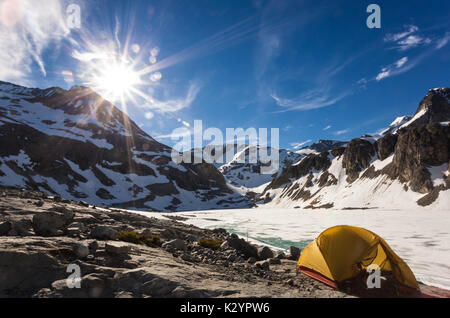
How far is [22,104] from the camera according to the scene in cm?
15225

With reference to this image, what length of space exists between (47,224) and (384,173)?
9362 cm

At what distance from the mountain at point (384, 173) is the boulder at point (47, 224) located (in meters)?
69.1

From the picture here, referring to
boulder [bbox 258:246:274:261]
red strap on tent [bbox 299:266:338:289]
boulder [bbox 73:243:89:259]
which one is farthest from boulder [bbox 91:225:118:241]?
red strap on tent [bbox 299:266:338:289]

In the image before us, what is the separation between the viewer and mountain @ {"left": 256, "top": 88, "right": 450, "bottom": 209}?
59969 mm

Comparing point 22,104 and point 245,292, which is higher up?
point 22,104

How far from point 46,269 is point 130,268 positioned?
1.89m

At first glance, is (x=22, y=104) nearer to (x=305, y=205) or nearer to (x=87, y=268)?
(x=305, y=205)

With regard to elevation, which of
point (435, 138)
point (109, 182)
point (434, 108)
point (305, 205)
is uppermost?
point (434, 108)

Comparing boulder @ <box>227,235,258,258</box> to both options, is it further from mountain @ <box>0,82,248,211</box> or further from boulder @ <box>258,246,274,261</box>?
mountain @ <box>0,82,248,211</box>

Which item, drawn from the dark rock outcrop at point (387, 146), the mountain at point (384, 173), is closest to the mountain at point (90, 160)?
the mountain at point (384, 173)

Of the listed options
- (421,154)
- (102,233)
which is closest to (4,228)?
(102,233)

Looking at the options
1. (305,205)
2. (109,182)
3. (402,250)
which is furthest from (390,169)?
(109,182)

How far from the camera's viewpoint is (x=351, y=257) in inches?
308

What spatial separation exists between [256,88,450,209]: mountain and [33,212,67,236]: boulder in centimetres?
6911
